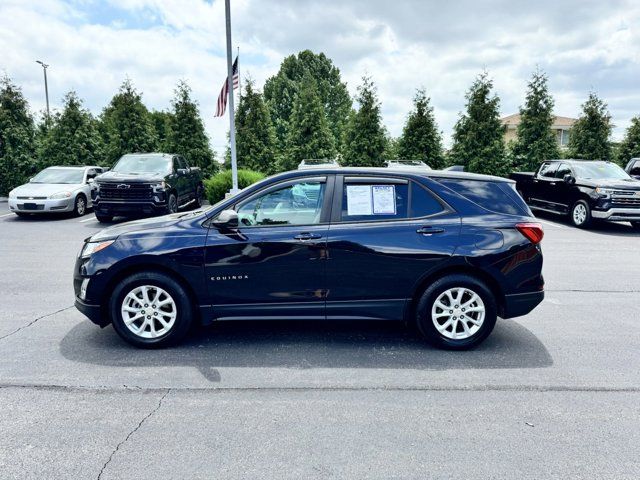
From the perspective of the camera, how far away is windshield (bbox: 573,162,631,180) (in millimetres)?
13406

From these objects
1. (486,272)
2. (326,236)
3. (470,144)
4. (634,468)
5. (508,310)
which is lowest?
(634,468)

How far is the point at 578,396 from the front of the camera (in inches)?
146

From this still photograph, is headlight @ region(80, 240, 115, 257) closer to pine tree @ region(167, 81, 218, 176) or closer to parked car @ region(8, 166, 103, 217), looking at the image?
parked car @ region(8, 166, 103, 217)

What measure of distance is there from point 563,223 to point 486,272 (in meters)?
11.3

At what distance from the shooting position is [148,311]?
4531 millimetres

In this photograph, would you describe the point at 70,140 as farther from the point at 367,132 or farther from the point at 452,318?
the point at 452,318

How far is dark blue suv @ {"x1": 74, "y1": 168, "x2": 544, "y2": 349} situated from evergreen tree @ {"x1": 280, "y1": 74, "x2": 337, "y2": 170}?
18.3m

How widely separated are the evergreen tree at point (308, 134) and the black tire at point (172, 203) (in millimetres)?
9085

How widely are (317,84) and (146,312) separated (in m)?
45.7

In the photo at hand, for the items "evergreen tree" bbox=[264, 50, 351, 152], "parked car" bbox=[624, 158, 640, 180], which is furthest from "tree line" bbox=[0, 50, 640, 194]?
"evergreen tree" bbox=[264, 50, 351, 152]

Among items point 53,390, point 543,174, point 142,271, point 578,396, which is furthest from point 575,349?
point 543,174

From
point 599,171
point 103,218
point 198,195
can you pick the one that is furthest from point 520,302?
point 198,195

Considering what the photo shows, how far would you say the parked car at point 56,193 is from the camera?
13.7 m

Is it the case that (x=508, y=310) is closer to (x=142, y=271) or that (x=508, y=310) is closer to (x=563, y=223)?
(x=142, y=271)
